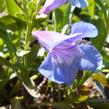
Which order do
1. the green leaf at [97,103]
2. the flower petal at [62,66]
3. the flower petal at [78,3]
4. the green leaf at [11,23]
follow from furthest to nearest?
the green leaf at [97,103], the green leaf at [11,23], the flower petal at [78,3], the flower petal at [62,66]

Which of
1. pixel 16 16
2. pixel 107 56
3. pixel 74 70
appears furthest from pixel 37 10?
pixel 107 56

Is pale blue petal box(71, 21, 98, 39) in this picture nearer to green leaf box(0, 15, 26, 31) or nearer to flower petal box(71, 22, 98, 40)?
flower petal box(71, 22, 98, 40)

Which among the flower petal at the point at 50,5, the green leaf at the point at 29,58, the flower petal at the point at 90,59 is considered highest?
the flower petal at the point at 50,5

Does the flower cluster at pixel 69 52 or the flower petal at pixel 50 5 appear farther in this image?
the flower petal at pixel 50 5

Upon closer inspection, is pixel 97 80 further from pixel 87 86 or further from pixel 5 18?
pixel 5 18

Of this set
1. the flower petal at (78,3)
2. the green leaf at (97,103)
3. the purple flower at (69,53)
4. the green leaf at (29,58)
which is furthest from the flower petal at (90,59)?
the green leaf at (97,103)

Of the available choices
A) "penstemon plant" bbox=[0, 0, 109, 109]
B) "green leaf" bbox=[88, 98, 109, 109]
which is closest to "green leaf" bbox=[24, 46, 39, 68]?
"penstemon plant" bbox=[0, 0, 109, 109]

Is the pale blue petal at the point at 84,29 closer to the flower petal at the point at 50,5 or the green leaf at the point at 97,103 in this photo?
the flower petal at the point at 50,5
